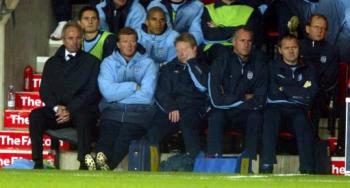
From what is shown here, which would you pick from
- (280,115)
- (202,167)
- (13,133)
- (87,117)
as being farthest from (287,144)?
(13,133)

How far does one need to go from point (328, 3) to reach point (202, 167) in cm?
316

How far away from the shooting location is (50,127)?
1066cm

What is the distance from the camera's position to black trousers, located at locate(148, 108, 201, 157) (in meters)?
10.4

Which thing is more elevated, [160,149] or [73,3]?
[73,3]

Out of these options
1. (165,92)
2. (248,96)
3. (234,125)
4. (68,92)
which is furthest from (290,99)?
(68,92)

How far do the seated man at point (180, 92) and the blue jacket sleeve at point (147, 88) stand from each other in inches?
2.5

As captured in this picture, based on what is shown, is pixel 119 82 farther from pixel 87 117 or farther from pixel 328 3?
pixel 328 3

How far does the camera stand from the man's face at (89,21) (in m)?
11.2

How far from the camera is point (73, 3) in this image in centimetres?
1307

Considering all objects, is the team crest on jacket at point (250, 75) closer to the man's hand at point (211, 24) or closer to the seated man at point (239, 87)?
the seated man at point (239, 87)

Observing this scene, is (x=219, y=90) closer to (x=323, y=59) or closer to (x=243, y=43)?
(x=243, y=43)

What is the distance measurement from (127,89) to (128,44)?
17.3 inches

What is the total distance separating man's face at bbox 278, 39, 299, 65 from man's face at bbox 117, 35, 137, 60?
1439 mm

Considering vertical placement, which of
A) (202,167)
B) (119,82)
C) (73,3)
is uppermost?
(73,3)
